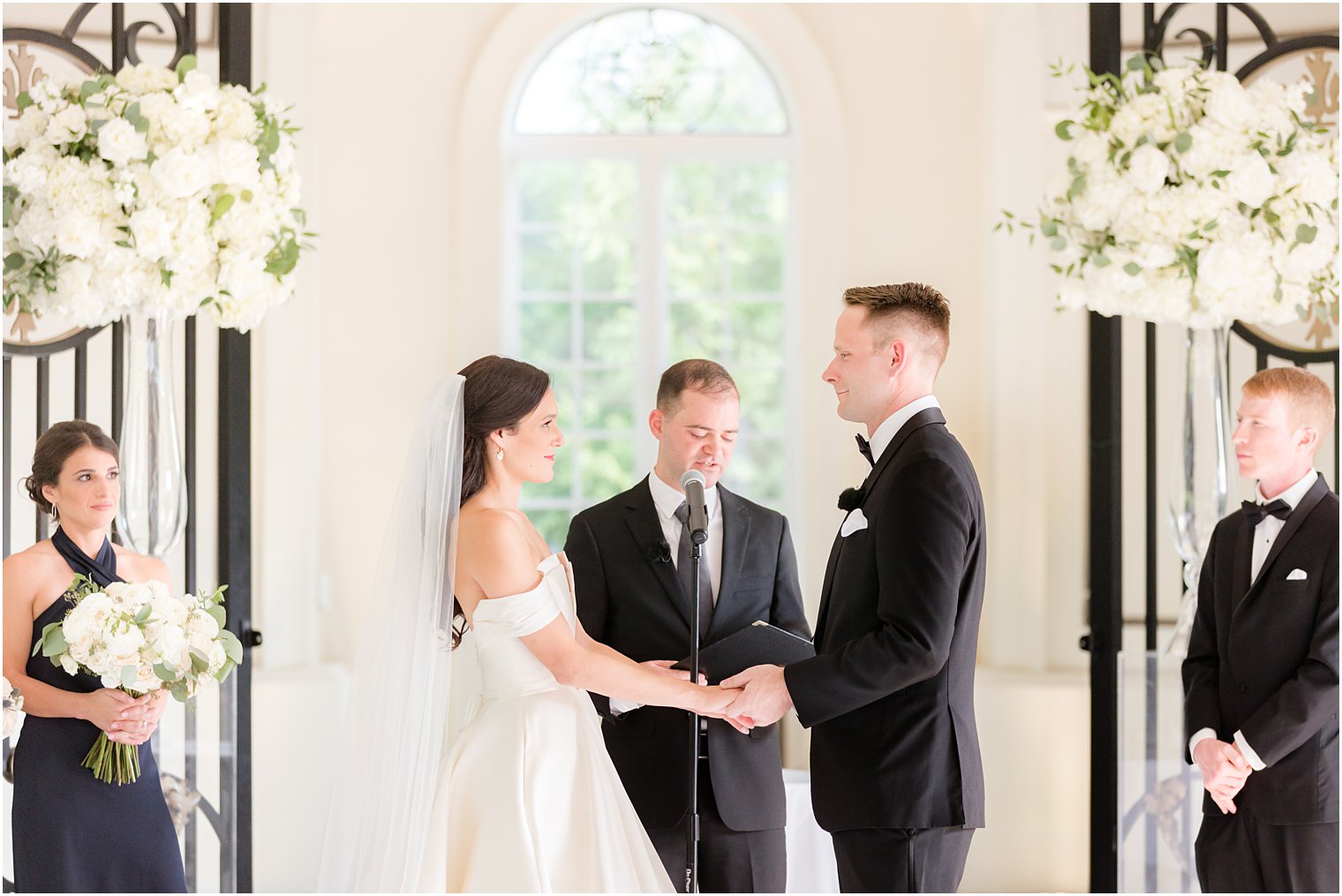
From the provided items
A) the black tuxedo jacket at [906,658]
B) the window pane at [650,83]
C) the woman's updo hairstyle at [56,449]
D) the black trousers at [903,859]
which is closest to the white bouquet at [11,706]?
the woman's updo hairstyle at [56,449]

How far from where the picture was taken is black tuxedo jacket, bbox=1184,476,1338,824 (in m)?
2.96

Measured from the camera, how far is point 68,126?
3.25 meters

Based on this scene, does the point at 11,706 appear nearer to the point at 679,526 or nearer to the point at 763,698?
the point at 679,526

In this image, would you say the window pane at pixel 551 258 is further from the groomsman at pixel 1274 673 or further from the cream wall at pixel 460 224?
the groomsman at pixel 1274 673

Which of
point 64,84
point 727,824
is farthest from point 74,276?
point 727,824

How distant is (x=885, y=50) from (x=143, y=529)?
376cm

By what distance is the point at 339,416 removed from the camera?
556 cm

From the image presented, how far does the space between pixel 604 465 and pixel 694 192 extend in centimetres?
135

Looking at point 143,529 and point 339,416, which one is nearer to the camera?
point 143,529

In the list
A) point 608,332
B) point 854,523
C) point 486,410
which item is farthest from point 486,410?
point 608,332

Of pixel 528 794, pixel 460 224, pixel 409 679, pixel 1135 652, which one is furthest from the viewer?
pixel 460 224

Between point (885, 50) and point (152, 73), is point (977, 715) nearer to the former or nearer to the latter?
point (885, 50)

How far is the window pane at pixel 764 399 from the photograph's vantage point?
580 centimetres

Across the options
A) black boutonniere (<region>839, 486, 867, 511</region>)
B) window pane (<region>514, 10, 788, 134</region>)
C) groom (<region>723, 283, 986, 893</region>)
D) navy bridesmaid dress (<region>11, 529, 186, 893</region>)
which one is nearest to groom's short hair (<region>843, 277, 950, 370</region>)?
groom (<region>723, 283, 986, 893</region>)
